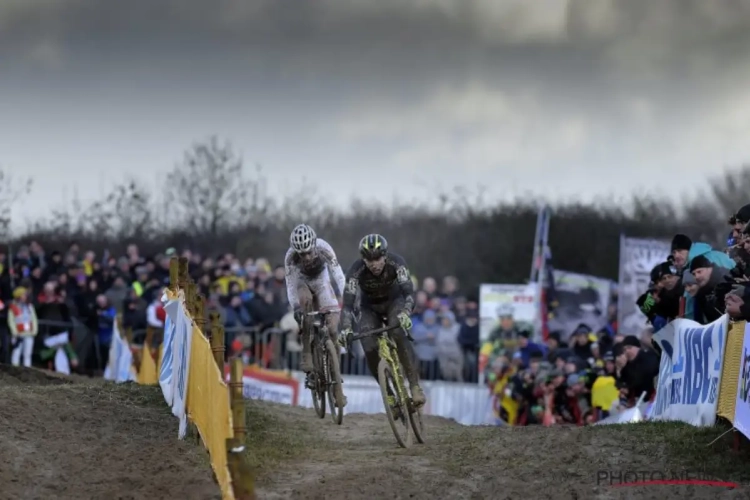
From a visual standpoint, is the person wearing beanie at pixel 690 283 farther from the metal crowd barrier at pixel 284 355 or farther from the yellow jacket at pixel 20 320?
the yellow jacket at pixel 20 320

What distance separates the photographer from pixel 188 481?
10695mm

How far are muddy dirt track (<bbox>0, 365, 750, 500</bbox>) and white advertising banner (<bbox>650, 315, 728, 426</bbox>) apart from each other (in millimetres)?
562

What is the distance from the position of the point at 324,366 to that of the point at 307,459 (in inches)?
99.9

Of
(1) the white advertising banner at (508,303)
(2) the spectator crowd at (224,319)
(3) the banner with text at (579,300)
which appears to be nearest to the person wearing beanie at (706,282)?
(2) the spectator crowd at (224,319)

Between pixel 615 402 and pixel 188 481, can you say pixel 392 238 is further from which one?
pixel 188 481

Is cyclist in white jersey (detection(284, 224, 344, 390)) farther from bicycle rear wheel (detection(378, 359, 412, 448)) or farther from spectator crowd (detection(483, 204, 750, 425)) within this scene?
spectator crowd (detection(483, 204, 750, 425))

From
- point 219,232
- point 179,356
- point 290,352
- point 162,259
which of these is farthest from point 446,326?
point 219,232

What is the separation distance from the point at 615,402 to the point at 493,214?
879 inches

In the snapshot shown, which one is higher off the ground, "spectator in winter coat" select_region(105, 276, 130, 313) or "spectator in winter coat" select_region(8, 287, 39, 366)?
"spectator in winter coat" select_region(105, 276, 130, 313)

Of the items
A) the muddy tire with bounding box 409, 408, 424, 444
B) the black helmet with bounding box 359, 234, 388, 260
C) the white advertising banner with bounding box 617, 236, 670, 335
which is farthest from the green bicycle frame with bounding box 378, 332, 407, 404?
the white advertising banner with bounding box 617, 236, 670, 335

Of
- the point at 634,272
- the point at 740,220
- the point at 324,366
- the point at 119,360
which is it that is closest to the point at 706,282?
the point at 740,220

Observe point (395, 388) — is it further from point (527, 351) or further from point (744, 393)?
point (527, 351)

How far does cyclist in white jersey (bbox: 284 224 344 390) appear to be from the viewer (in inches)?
581

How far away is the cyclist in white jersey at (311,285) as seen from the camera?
14.8 m
